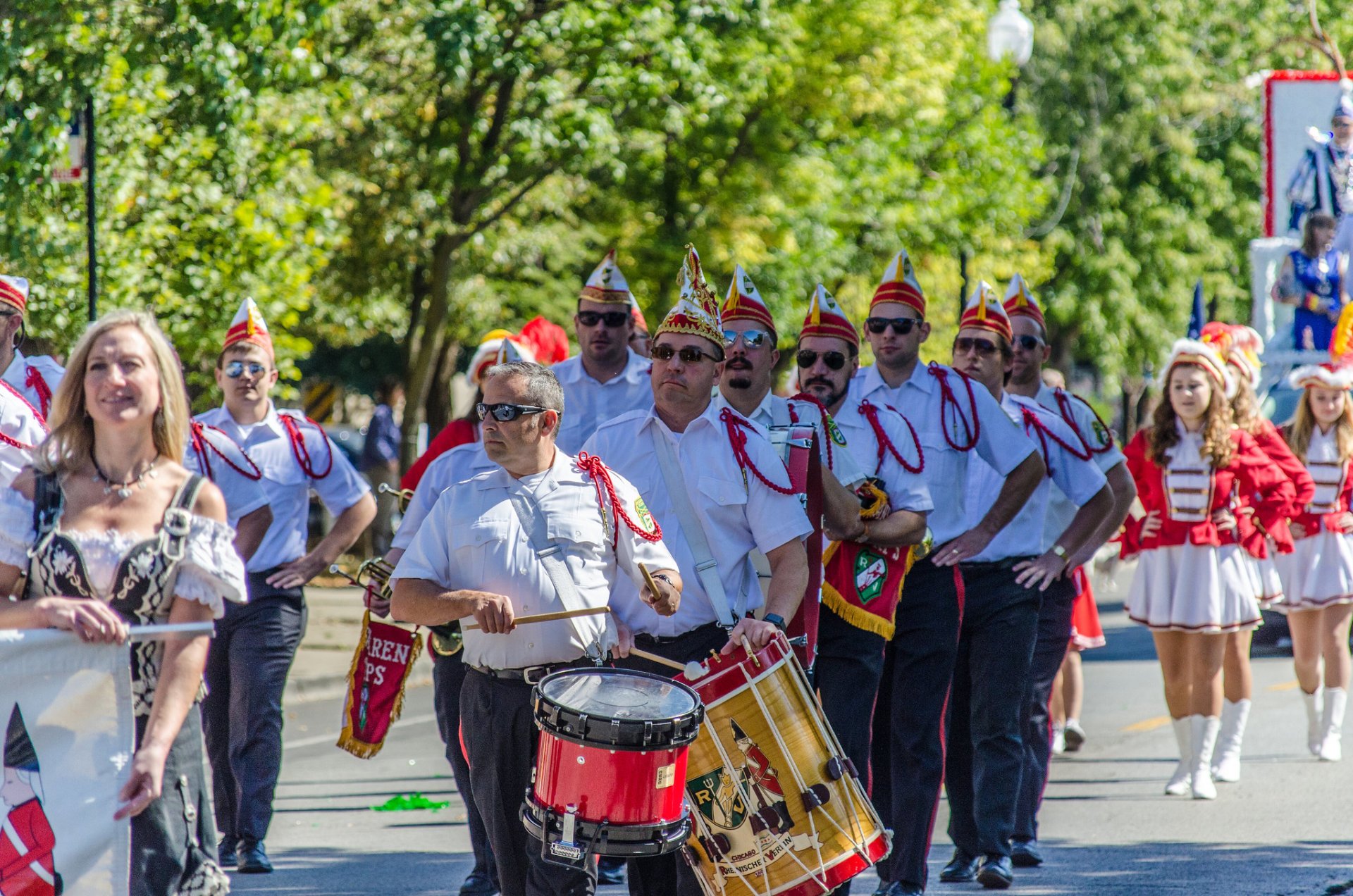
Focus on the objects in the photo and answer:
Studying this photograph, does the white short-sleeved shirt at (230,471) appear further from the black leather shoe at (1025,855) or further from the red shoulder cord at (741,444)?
the black leather shoe at (1025,855)

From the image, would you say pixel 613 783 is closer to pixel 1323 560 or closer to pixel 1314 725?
pixel 1314 725

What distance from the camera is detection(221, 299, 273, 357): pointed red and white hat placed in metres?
7.69

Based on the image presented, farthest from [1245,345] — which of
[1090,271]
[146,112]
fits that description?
[1090,271]

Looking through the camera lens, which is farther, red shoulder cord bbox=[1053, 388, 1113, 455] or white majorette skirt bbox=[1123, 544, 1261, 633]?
white majorette skirt bbox=[1123, 544, 1261, 633]

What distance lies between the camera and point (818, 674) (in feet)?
20.7

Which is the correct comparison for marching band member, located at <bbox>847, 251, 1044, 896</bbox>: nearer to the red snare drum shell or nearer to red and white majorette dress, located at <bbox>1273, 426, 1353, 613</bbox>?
the red snare drum shell

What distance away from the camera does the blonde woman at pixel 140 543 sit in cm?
414

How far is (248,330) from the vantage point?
25.3 feet

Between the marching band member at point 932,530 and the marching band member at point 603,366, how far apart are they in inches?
56.5

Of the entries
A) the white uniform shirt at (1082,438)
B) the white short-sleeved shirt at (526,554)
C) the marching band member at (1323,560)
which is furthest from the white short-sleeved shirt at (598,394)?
the marching band member at (1323,560)

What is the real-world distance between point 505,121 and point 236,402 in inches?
407

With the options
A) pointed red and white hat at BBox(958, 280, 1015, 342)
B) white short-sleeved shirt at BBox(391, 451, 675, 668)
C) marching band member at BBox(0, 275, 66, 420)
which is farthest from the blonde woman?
pointed red and white hat at BBox(958, 280, 1015, 342)

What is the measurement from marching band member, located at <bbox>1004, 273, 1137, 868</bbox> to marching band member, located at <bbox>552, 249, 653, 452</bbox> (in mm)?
1726

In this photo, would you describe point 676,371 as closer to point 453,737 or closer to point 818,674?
point 818,674
